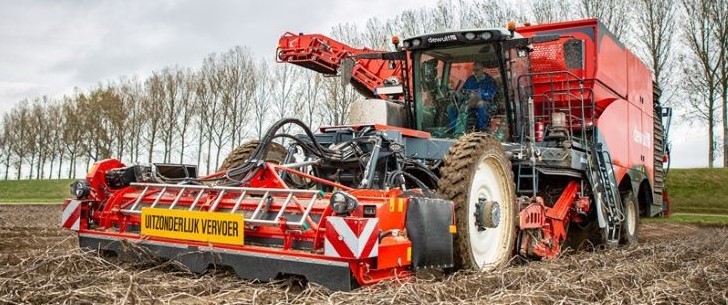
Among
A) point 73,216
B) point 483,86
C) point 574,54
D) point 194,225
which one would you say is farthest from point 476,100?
point 73,216

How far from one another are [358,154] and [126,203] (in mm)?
2020

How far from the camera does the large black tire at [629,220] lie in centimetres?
976

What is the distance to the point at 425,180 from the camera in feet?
22.0

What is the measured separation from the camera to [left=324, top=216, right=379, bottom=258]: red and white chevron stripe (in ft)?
14.6

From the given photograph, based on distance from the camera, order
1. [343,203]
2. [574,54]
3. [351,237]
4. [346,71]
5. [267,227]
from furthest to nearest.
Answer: [574,54] < [346,71] < [267,227] < [343,203] < [351,237]

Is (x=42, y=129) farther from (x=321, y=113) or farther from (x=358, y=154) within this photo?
(x=358, y=154)

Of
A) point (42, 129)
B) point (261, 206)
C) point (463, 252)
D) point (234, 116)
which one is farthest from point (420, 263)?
point (42, 129)

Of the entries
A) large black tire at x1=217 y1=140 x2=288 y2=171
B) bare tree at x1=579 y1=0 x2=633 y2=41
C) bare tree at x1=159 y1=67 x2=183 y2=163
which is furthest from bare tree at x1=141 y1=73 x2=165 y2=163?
large black tire at x1=217 y1=140 x2=288 y2=171

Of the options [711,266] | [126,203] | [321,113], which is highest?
[321,113]

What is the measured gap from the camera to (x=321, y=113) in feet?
92.0

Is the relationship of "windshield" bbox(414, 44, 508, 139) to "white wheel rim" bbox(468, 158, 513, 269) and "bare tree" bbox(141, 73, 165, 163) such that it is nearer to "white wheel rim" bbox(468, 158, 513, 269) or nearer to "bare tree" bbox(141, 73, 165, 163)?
"white wheel rim" bbox(468, 158, 513, 269)

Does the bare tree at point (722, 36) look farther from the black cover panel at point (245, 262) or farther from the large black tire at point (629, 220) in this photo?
the black cover panel at point (245, 262)

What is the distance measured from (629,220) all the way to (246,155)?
19.5 feet

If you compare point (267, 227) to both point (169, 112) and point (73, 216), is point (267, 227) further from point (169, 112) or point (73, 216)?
point (169, 112)
